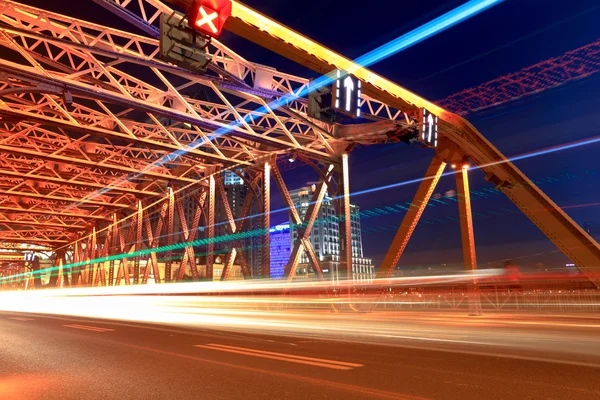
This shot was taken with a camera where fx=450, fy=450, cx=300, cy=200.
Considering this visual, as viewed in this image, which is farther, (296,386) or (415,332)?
(415,332)

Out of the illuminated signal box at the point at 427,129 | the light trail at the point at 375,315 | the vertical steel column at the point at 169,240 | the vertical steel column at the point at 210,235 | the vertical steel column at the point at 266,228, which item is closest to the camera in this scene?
the light trail at the point at 375,315

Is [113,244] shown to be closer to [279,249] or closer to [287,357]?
[279,249]

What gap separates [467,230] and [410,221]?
2.35m

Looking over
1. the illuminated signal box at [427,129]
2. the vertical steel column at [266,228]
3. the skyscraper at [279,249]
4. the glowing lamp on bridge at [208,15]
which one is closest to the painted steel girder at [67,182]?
the vertical steel column at [266,228]

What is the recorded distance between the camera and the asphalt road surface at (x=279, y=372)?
529 cm

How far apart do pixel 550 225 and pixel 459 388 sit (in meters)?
17.0

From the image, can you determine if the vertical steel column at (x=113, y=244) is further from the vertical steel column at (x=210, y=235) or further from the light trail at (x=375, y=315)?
the vertical steel column at (x=210, y=235)

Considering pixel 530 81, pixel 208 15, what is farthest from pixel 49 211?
pixel 208 15

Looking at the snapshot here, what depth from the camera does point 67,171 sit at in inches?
1287

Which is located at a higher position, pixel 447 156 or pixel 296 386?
pixel 447 156

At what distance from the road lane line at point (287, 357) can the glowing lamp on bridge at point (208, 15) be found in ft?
18.9

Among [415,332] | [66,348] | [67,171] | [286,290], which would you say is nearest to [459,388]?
[415,332]

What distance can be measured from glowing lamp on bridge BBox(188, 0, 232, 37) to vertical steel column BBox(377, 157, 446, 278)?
13712 millimetres

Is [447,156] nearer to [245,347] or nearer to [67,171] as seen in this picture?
[245,347]
